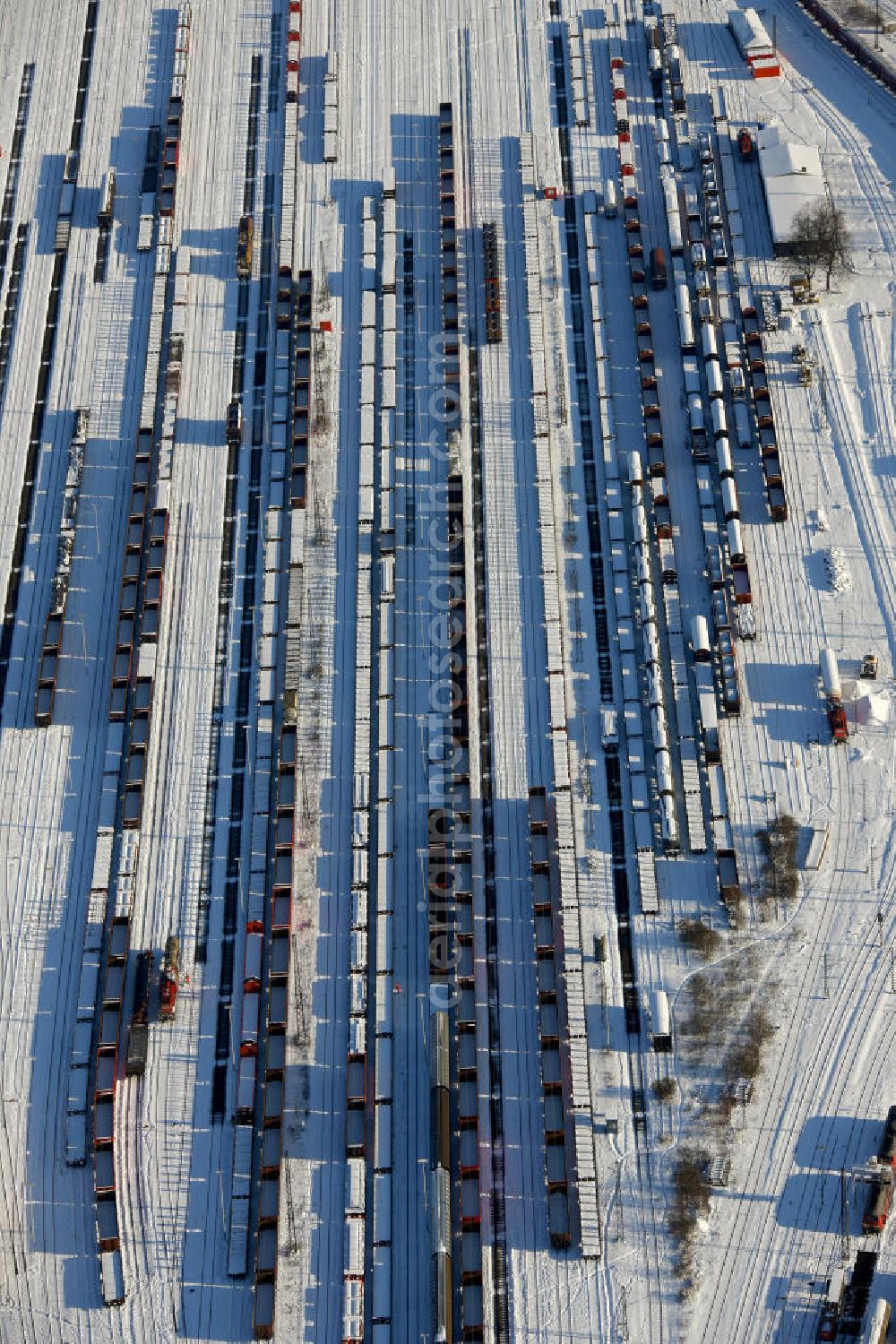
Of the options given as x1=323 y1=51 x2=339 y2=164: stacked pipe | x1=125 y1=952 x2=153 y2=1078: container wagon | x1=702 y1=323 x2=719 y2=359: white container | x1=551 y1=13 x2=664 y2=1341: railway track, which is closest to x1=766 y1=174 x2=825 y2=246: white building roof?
x1=702 y1=323 x2=719 y2=359: white container

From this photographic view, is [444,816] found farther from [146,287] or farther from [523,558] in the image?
[146,287]

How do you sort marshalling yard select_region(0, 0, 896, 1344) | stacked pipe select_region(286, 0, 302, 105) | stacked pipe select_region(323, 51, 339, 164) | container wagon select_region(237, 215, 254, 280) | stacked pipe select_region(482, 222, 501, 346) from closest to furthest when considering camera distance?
marshalling yard select_region(0, 0, 896, 1344) < stacked pipe select_region(482, 222, 501, 346) < container wagon select_region(237, 215, 254, 280) < stacked pipe select_region(323, 51, 339, 164) < stacked pipe select_region(286, 0, 302, 105)

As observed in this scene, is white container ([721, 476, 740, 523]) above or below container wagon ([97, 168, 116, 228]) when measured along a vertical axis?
below

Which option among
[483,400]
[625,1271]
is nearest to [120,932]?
[625,1271]

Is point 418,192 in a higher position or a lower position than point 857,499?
higher

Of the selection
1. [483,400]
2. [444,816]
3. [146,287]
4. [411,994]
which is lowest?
[411,994]

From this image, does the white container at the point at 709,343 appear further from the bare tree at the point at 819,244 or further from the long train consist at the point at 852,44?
the long train consist at the point at 852,44

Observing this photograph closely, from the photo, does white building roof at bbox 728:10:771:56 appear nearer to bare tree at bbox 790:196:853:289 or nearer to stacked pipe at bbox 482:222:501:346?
bare tree at bbox 790:196:853:289

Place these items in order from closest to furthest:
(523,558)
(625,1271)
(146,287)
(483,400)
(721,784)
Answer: (625,1271)
(721,784)
(523,558)
(483,400)
(146,287)
